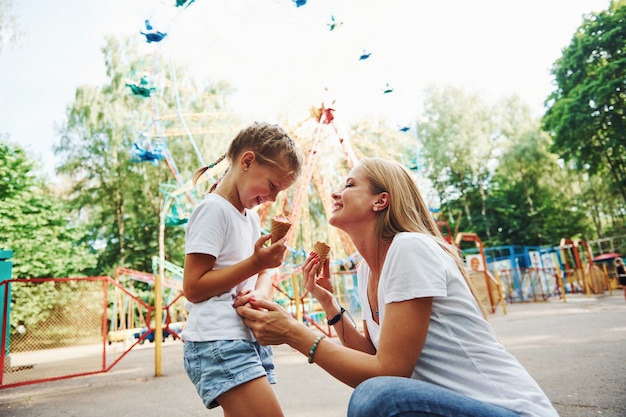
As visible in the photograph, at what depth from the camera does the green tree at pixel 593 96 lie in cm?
1972

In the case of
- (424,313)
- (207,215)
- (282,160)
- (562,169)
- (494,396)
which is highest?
(562,169)

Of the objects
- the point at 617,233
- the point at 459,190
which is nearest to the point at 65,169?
the point at 459,190

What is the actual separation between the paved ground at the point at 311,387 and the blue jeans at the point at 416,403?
1.95 metres

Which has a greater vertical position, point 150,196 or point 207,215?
point 150,196

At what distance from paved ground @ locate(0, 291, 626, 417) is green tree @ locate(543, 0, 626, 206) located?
58.6 ft

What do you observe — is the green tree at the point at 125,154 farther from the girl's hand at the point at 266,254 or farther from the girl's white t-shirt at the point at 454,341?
the girl's white t-shirt at the point at 454,341

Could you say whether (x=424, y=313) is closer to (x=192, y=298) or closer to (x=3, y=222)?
(x=192, y=298)

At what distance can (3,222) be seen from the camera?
14.9 metres

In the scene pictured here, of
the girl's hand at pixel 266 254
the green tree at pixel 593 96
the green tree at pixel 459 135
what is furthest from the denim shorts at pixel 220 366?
the green tree at pixel 459 135

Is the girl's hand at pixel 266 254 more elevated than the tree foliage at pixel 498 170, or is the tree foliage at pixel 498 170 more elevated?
the tree foliage at pixel 498 170

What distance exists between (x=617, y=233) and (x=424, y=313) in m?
34.5

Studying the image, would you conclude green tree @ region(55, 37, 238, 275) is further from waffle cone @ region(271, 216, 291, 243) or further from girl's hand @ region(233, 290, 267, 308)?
girl's hand @ region(233, 290, 267, 308)

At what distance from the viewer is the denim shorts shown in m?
1.33

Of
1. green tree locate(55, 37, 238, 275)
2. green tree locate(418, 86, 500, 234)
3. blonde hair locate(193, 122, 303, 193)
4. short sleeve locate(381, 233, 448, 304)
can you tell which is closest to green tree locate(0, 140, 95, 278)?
green tree locate(55, 37, 238, 275)
